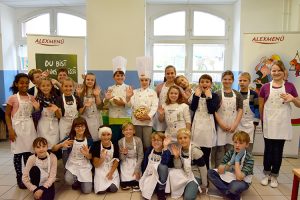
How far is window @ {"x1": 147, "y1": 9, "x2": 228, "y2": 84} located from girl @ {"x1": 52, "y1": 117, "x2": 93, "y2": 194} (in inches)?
125

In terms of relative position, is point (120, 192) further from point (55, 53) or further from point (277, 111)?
point (55, 53)

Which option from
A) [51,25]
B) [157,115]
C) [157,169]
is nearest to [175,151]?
[157,169]

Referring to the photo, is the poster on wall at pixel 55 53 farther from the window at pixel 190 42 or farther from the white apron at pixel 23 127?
the window at pixel 190 42

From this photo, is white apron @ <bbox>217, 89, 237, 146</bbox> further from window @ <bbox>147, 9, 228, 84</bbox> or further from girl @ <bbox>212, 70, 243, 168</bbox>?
window @ <bbox>147, 9, 228, 84</bbox>

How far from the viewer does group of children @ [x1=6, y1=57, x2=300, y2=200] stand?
2523mm

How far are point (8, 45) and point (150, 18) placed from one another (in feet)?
9.98

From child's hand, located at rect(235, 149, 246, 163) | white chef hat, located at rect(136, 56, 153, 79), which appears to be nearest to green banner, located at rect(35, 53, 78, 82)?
white chef hat, located at rect(136, 56, 153, 79)

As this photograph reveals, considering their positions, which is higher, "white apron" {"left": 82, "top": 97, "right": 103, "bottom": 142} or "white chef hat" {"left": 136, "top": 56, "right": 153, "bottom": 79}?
"white chef hat" {"left": 136, "top": 56, "right": 153, "bottom": 79}

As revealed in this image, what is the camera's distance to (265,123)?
2.77 metres

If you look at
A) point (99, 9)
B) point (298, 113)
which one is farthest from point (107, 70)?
point (298, 113)

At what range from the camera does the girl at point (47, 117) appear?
8.71ft

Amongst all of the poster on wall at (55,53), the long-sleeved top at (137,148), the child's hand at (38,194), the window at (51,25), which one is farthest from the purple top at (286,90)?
the window at (51,25)

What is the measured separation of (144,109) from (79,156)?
2.65ft

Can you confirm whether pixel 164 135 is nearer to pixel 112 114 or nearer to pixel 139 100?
pixel 139 100
